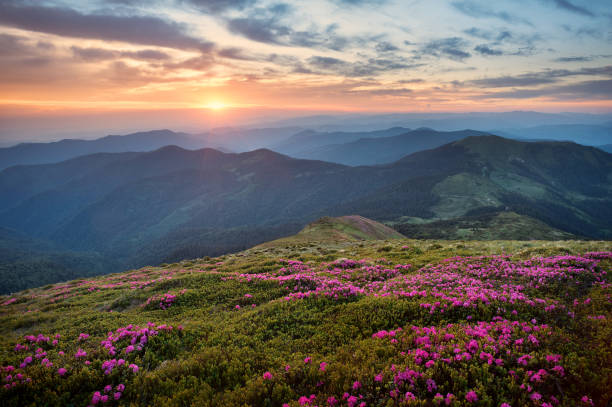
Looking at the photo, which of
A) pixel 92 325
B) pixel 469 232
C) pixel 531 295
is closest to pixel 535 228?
pixel 469 232

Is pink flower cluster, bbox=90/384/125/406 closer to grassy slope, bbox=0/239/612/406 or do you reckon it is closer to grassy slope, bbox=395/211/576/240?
grassy slope, bbox=0/239/612/406

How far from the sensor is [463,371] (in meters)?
7.09

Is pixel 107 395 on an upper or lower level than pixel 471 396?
lower

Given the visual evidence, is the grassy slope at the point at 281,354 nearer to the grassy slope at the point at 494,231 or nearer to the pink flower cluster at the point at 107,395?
the pink flower cluster at the point at 107,395

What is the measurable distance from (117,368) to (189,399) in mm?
3106

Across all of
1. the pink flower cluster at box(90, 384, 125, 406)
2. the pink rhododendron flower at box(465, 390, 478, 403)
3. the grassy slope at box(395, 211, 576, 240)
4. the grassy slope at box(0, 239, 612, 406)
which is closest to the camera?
the pink rhododendron flower at box(465, 390, 478, 403)

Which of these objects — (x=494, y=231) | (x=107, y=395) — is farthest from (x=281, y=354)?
(x=494, y=231)

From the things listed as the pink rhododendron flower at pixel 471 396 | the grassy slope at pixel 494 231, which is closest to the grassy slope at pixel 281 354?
the pink rhododendron flower at pixel 471 396

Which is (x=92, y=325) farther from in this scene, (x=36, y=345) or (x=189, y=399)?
(x=189, y=399)

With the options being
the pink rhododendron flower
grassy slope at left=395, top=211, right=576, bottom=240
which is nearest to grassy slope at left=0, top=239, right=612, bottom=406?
the pink rhododendron flower

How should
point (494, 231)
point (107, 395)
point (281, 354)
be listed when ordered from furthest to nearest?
point (494, 231)
point (281, 354)
point (107, 395)

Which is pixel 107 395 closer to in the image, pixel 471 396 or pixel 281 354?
pixel 281 354

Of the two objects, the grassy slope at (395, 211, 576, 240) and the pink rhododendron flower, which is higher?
the pink rhododendron flower

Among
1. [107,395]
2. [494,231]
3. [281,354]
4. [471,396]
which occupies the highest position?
[471,396]
